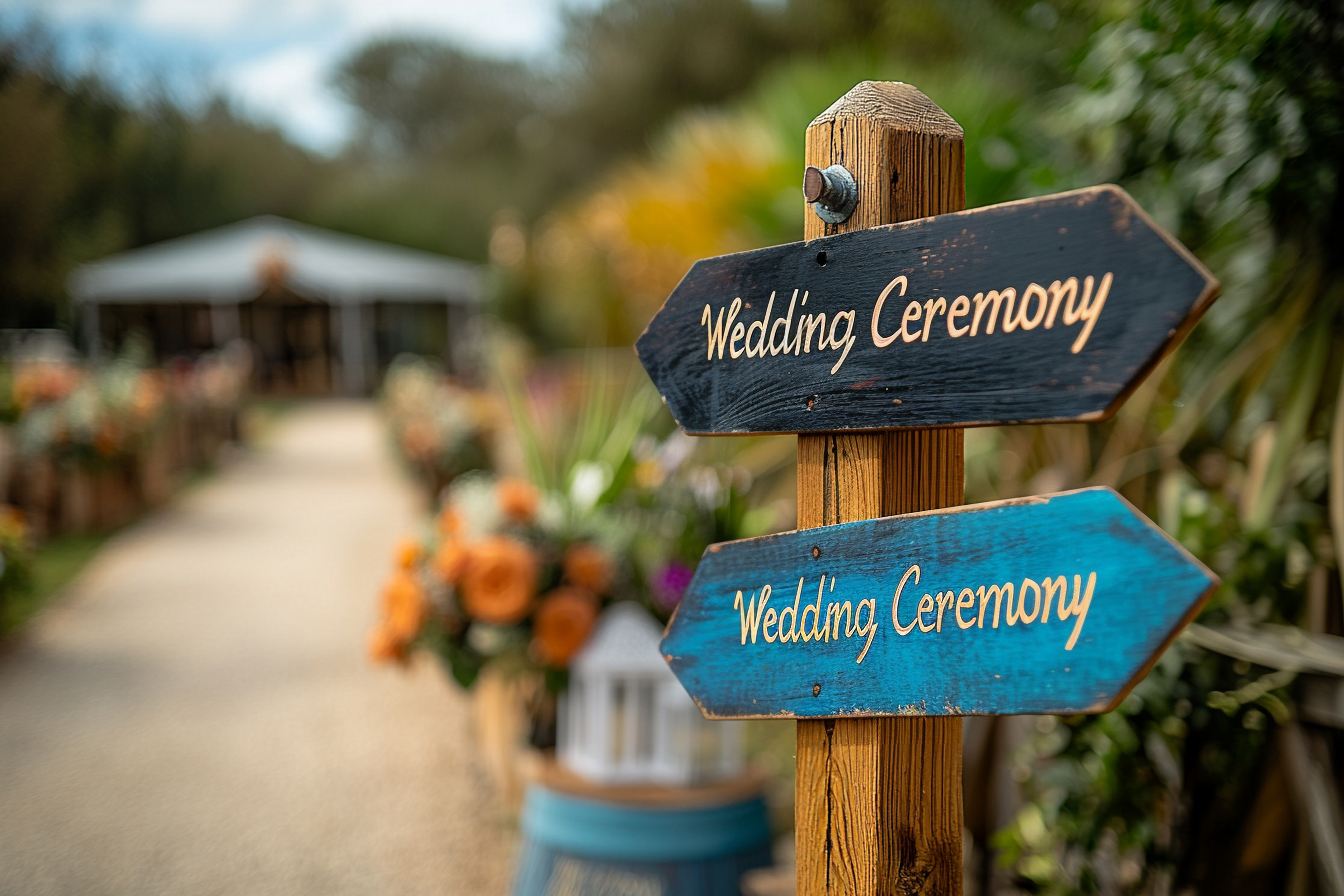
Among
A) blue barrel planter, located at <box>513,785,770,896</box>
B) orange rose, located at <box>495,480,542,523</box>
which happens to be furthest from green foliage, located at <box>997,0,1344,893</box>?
orange rose, located at <box>495,480,542,523</box>

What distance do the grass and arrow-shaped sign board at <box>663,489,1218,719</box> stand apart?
5078mm

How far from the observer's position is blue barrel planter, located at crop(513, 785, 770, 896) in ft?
6.57

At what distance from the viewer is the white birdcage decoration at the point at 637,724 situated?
2242 millimetres

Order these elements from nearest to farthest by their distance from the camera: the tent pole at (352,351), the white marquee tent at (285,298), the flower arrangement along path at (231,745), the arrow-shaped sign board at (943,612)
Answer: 1. the arrow-shaped sign board at (943,612)
2. the flower arrangement along path at (231,745)
3. the white marquee tent at (285,298)
4. the tent pole at (352,351)

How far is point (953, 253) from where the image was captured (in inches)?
39.9

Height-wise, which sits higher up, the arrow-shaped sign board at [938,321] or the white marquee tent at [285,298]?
the white marquee tent at [285,298]

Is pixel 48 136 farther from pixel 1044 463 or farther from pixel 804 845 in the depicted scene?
pixel 804 845

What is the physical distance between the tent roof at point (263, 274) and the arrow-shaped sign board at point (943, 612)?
19.2 meters

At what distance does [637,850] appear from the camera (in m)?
2.01

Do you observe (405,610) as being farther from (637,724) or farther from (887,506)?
(887,506)

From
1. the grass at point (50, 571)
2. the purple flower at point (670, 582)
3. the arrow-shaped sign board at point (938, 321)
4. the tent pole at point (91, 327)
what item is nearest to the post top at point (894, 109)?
the arrow-shaped sign board at point (938, 321)

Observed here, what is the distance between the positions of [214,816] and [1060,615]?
3220 millimetres

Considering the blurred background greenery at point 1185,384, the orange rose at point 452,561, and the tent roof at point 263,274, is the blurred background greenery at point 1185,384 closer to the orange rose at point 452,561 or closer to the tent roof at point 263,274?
the orange rose at point 452,561

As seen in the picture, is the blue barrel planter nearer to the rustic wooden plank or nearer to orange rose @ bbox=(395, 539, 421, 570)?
orange rose @ bbox=(395, 539, 421, 570)
